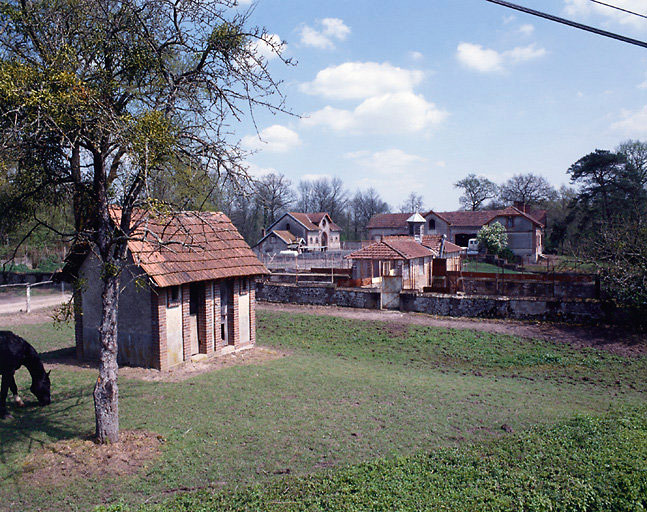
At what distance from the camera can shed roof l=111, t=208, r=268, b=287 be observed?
1254cm

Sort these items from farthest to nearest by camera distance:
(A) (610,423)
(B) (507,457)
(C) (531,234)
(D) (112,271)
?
Result: (C) (531,234)
(A) (610,423)
(D) (112,271)
(B) (507,457)

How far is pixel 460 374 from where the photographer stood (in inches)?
571

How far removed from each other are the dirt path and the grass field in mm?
962

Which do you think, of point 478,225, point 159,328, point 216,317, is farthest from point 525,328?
point 478,225

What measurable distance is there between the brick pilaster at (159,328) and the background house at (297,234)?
48.2 meters

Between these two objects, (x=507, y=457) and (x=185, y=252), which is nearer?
(x=507, y=457)

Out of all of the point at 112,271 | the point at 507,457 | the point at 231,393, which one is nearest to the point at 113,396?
the point at 112,271

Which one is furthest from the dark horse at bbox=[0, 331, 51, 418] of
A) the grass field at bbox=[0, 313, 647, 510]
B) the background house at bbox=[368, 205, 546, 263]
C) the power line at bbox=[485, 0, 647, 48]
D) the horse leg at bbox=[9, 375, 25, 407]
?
the background house at bbox=[368, 205, 546, 263]

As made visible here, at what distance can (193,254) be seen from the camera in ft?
47.3

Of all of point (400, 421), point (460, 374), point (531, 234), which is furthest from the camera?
point (531, 234)

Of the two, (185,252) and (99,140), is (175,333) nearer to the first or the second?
(185,252)

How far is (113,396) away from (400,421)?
537cm

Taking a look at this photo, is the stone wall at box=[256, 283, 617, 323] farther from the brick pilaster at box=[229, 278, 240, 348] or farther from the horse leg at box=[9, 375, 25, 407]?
the horse leg at box=[9, 375, 25, 407]

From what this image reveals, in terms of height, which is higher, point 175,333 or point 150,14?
point 150,14
